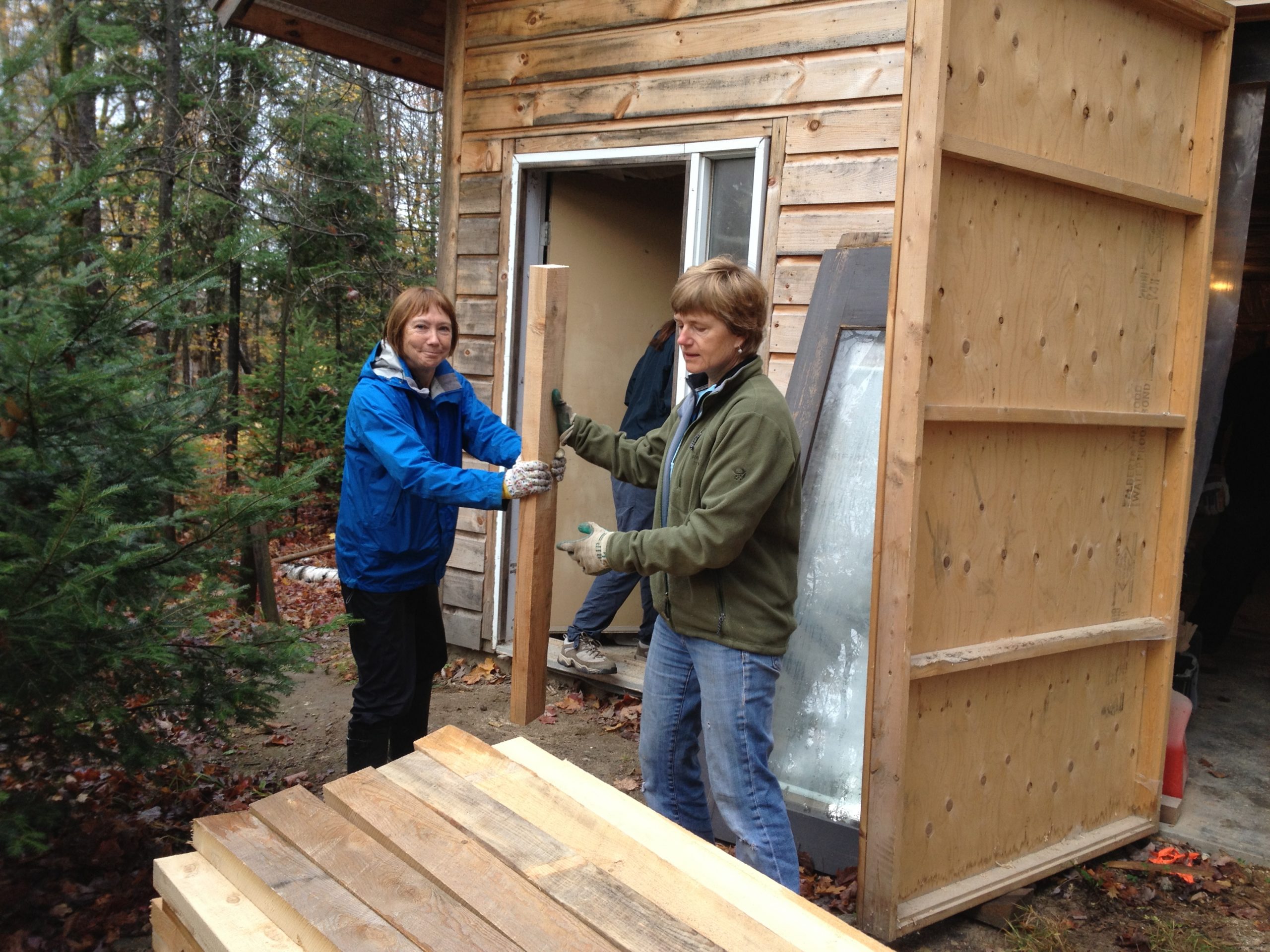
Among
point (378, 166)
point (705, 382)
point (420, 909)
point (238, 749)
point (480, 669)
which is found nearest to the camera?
point (420, 909)

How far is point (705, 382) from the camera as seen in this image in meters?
2.95

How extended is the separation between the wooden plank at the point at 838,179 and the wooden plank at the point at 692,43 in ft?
1.69

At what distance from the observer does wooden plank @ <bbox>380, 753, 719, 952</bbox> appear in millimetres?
2004

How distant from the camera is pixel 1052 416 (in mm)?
3520

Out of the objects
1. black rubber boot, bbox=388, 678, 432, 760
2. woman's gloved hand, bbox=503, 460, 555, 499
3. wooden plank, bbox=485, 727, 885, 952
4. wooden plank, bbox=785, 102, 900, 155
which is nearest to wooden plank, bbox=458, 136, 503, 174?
wooden plank, bbox=785, 102, 900, 155

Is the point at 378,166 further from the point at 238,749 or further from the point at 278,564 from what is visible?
the point at 238,749

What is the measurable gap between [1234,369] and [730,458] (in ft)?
17.8

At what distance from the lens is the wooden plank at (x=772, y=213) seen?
4.96 metres

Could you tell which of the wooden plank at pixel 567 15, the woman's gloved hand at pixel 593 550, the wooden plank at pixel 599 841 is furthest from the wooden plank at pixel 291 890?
the wooden plank at pixel 567 15

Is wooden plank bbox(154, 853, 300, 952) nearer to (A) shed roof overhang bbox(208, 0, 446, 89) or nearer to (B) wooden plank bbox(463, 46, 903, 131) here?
(B) wooden plank bbox(463, 46, 903, 131)

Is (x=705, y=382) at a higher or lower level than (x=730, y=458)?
higher

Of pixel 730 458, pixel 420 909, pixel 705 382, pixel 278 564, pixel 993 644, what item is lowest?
pixel 278 564

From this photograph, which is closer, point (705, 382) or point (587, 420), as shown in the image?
point (705, 382)

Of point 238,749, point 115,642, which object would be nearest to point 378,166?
point 238,749
